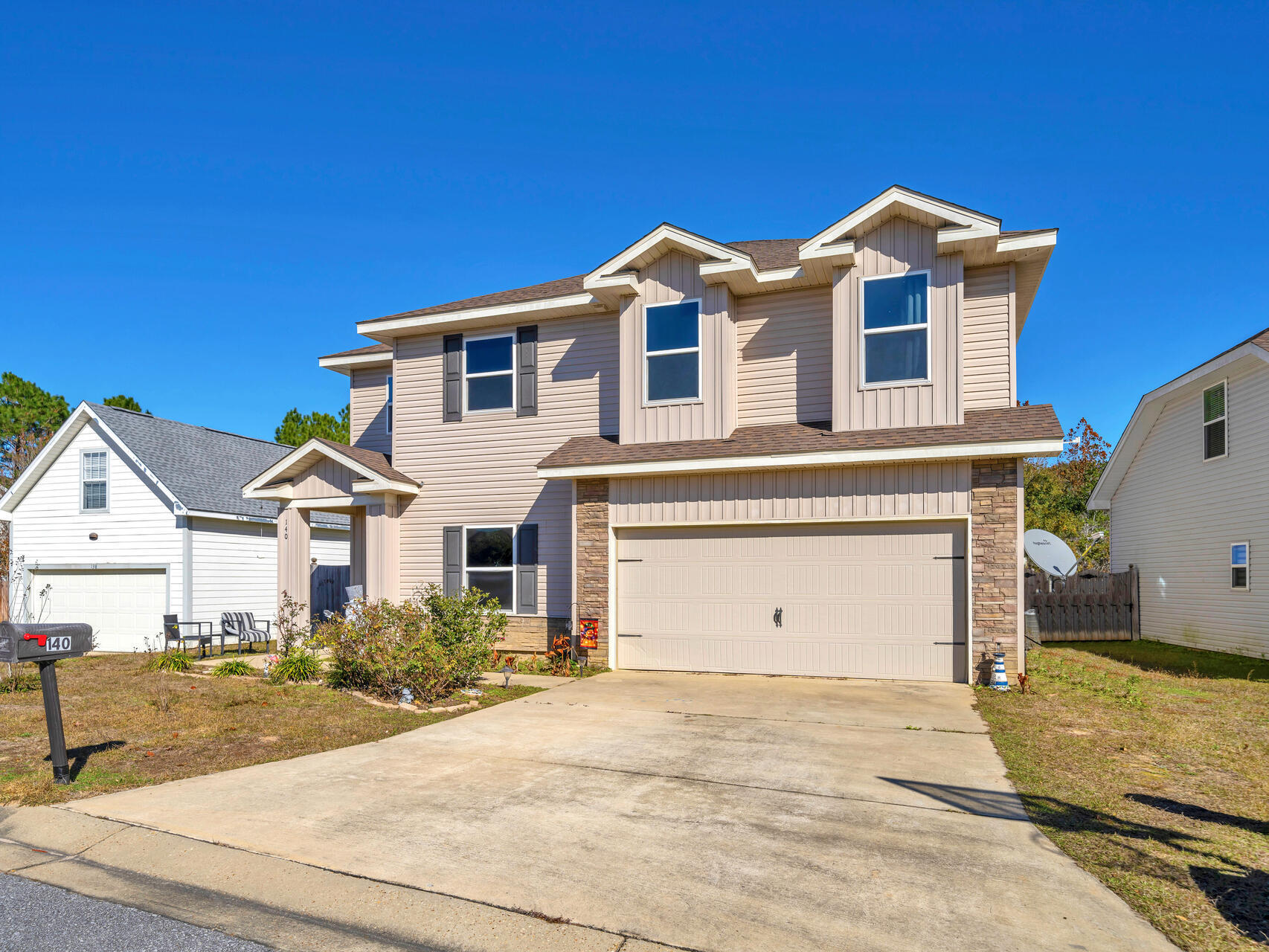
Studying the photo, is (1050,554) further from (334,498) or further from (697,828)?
(697,828)

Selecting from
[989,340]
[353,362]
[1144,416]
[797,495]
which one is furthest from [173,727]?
[1144,416]

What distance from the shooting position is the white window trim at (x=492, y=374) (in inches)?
584

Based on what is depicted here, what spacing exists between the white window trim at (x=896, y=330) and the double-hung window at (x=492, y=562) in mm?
6782

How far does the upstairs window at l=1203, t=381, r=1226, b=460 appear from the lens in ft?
50.9

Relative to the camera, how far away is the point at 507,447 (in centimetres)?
1473

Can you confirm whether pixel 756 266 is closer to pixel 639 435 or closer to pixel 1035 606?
pixel 639 435

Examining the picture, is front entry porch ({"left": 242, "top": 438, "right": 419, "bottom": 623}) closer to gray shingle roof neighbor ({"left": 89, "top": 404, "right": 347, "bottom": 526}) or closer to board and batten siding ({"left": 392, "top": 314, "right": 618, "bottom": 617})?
board and batten siding ({"left": 392, "top": 314, "right": 618, "bottom": 617})

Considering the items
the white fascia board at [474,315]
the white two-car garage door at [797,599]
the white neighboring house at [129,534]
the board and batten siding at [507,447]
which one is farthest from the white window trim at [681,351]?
the white neighboring house at [129,534]

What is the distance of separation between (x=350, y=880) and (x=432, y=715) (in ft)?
16.4

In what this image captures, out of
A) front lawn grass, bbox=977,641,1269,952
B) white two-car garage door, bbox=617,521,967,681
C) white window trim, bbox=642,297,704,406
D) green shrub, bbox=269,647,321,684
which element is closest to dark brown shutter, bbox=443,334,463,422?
white window trim, bbox=642,297,704,406

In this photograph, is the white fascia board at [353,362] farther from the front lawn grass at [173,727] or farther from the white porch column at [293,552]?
the front lawn grass at [173,727]

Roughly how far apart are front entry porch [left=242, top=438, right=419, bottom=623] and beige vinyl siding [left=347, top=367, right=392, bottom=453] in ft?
3.87

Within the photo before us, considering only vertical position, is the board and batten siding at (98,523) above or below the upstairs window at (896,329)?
below

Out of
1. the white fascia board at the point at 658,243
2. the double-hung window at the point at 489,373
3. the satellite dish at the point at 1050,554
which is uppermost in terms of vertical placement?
the white fascia board at the point at 658,243
